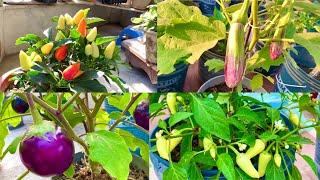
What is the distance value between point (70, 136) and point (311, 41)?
36 centimetres

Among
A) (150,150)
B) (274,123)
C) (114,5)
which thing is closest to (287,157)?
(274,123)

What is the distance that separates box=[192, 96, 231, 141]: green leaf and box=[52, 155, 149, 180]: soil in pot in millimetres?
158

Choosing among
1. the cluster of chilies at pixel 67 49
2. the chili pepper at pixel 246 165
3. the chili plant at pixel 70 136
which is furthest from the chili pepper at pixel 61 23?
the chili pepper at pixel 246 165

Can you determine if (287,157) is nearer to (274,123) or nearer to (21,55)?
(274,123)

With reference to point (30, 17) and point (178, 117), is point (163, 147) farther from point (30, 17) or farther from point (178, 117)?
point (30, 17)

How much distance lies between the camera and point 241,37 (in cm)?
53

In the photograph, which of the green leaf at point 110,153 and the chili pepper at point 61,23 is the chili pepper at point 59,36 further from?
the green leaf at point 110,153

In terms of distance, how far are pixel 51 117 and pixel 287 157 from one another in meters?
0.36

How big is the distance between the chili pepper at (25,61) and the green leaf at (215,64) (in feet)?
0.85

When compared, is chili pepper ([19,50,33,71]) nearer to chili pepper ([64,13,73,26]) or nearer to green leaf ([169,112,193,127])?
chili pepper ([64,13,73,26])

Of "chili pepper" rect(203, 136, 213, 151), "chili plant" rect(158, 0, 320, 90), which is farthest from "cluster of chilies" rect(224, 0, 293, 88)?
"chili pepper" rect(203, 136, 213, 151)

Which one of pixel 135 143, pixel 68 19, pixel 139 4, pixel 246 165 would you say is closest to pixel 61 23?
pixel 68 19

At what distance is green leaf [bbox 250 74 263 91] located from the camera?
64 centimetres

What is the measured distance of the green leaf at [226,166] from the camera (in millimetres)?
602
